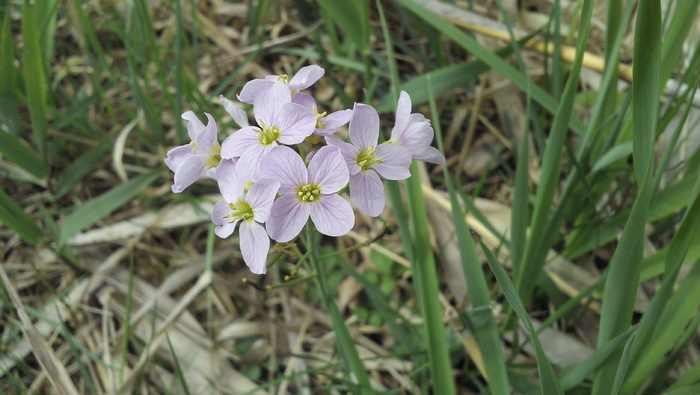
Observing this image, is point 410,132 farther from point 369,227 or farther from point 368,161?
point 369,227

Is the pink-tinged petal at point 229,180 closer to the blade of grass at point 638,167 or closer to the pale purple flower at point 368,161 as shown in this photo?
the pale purple flower at point 368,161

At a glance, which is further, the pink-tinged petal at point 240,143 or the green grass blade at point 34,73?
the green grass blade at point 34,73

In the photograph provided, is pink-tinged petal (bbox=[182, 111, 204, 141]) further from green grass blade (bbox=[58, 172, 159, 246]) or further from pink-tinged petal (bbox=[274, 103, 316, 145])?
green grass blade (bbox=[58, 172, 159, 246])

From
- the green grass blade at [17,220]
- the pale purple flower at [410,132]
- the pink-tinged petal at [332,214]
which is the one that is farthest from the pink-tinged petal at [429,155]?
the green grass blade at [17,220]

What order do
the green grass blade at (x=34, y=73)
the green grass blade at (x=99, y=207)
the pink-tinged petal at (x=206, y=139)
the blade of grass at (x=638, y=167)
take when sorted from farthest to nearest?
the green grass blade at (x=99, y=207), the green grass blade at (x=34, y=73), the pink-tinged petal at (x=206, y=139), the blade of grass at (x=638, y=167)

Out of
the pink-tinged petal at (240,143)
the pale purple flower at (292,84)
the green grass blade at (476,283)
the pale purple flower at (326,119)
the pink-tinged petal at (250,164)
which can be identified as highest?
the pale purple flower at (292,84)

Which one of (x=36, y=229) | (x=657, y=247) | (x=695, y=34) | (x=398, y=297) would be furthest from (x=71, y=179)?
(x=695, y=34)

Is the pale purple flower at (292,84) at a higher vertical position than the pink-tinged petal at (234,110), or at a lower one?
higher
